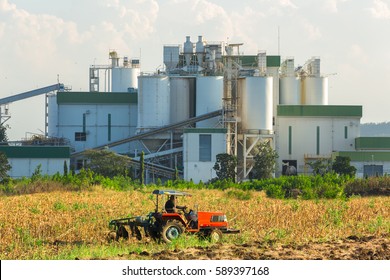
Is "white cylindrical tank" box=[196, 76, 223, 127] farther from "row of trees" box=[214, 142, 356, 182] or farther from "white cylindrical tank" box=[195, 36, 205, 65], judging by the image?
"row of trees" box=[214, 142, 356, 182]

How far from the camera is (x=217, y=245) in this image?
79.7ft

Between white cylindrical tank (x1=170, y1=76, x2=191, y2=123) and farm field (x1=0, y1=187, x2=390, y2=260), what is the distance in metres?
42.9

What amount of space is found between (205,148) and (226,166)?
10.8 feet

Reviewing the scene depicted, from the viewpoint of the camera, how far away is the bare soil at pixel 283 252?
21.5 m

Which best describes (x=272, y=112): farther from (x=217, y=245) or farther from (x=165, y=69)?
(x=217, y=245)

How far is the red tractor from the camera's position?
84.0ft

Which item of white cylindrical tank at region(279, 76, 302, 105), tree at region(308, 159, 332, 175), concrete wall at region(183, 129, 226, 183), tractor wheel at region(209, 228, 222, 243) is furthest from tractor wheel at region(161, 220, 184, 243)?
white cylindrical tank at region(279, 76, 302, 105)

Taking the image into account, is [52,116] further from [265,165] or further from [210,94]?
[265,165]

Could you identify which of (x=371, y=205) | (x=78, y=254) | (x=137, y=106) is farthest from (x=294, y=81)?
(x=78, y=254)

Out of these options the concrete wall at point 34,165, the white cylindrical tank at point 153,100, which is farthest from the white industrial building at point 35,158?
the white cylindrical tank at point 153,100

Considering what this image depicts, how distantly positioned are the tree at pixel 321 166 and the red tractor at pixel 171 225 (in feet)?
170

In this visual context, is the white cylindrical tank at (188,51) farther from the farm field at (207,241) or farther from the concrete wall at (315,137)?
the farm field at (207,241)

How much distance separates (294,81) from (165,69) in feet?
36.0

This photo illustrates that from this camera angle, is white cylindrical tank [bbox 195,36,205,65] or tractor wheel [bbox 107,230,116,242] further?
white cylindrical tank [bbox 195,36,205,65]
